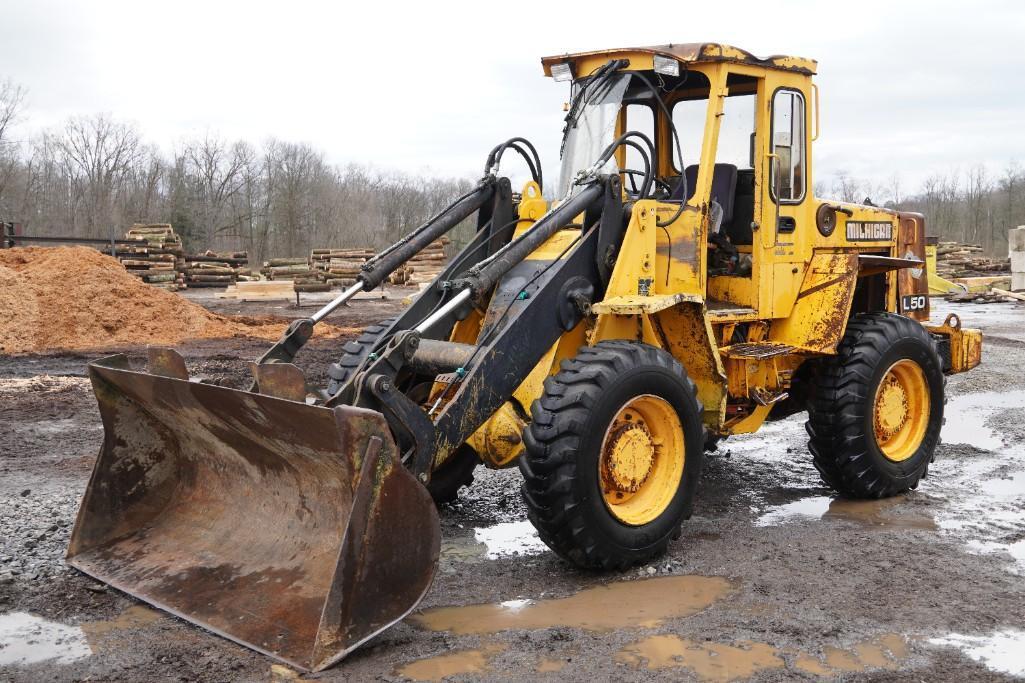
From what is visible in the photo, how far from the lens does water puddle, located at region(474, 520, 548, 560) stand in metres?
5.49

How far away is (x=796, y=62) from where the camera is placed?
6.38 metres

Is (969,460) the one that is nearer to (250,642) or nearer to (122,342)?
(250,642)

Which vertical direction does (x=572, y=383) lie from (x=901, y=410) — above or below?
above

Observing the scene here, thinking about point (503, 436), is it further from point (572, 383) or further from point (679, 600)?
point (679, 600)

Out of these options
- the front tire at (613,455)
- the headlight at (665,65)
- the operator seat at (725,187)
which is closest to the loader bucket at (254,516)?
the front tire at (613,455)

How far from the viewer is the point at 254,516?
500 cm

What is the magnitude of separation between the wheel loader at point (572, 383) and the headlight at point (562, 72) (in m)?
0.02

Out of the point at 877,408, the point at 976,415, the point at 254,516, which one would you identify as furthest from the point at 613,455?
the point at 976,415

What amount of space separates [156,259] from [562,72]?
89.1 feet

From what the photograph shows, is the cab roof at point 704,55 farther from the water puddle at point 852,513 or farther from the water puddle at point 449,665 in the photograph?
the water puddle at point 449,665

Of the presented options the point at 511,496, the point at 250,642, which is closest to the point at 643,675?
the point at 250,642

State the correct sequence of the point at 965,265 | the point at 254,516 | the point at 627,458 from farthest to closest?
1. the point at 965,265
2. the point at 627,458
3. the point at 254,516

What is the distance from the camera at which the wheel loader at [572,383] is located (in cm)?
441

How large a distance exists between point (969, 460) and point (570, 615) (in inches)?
182
